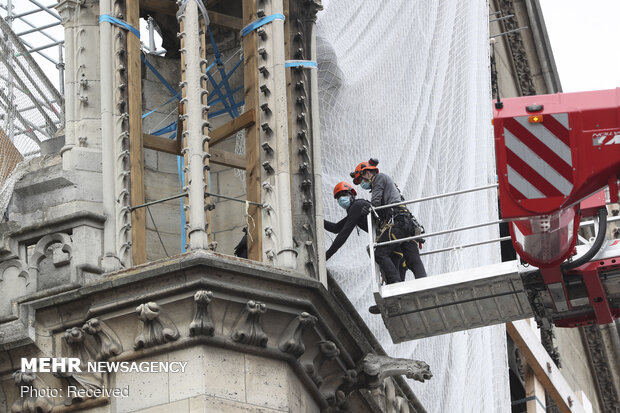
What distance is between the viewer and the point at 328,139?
23.7m

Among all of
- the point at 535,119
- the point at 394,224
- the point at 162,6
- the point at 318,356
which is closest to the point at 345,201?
the point at 394,224

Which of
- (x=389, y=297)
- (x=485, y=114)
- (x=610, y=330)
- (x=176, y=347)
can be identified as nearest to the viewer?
(x=176, y=347)

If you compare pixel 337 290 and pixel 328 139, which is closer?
pixel 337 290

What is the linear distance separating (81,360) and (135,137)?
2.66 m

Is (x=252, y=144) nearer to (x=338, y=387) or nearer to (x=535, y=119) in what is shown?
(x=338, y=387)

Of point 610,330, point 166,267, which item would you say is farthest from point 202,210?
point 610,330

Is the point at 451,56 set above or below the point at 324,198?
above

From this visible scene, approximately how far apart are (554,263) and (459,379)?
5.35 m

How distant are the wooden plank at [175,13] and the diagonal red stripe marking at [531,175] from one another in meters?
5.95

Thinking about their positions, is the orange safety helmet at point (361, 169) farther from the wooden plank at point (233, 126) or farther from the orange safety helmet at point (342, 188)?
the wooden plank at point (233, 126)

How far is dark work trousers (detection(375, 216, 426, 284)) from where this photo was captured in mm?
21672

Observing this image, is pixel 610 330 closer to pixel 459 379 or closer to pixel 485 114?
pixel 485 114

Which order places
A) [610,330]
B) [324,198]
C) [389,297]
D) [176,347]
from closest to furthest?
[176,347]
[389,297]
[324,198]
[610,330]

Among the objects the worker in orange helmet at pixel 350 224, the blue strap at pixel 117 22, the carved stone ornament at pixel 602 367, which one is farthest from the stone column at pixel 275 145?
the carved stone ornament at pixel 602 367
